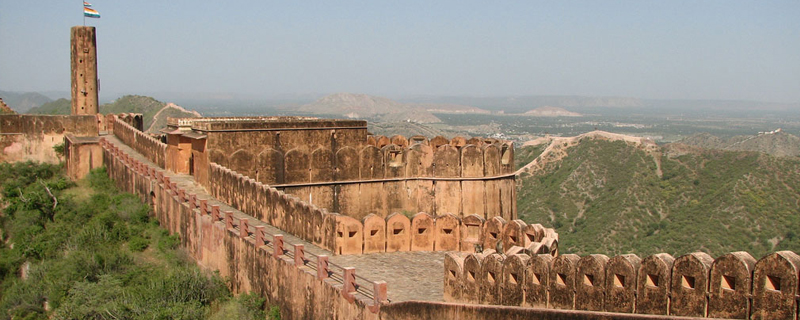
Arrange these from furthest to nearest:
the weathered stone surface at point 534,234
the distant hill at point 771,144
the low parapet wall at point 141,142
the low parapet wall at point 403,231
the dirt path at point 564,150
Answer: the distant hill at point 771,144, the dirt path at point 564,150, the low parapet wall at point 141,142, the low parapet wall at point 403,231, the weathered stone surface at point 534,234

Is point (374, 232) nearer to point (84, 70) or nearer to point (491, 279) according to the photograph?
point (491, 279)

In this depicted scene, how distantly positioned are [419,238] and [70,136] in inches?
700

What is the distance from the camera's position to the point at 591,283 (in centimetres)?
941

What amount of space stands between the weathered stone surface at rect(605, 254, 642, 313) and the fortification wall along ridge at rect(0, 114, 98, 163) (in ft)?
76.5

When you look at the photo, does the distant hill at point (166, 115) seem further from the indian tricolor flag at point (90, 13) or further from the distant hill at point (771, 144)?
the distant hill at point (771, 144)

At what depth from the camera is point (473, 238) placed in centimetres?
1442

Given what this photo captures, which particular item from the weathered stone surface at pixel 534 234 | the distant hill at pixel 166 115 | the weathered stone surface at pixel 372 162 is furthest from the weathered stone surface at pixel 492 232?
the distant hill at pixel 166 115

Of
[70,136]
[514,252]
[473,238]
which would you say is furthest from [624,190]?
[514,252]

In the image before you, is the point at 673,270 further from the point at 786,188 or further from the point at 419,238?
the point at 786,188

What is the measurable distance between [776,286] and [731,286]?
0.44m

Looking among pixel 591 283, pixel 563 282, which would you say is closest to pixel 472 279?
pixel 563 282

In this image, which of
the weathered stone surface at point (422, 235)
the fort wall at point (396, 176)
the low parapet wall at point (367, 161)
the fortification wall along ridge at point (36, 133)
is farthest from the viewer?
the fortification wall along ridge at point (36, 133)

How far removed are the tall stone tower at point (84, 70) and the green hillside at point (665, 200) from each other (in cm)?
1931

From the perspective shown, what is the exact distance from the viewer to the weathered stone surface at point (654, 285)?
8.67 meters
